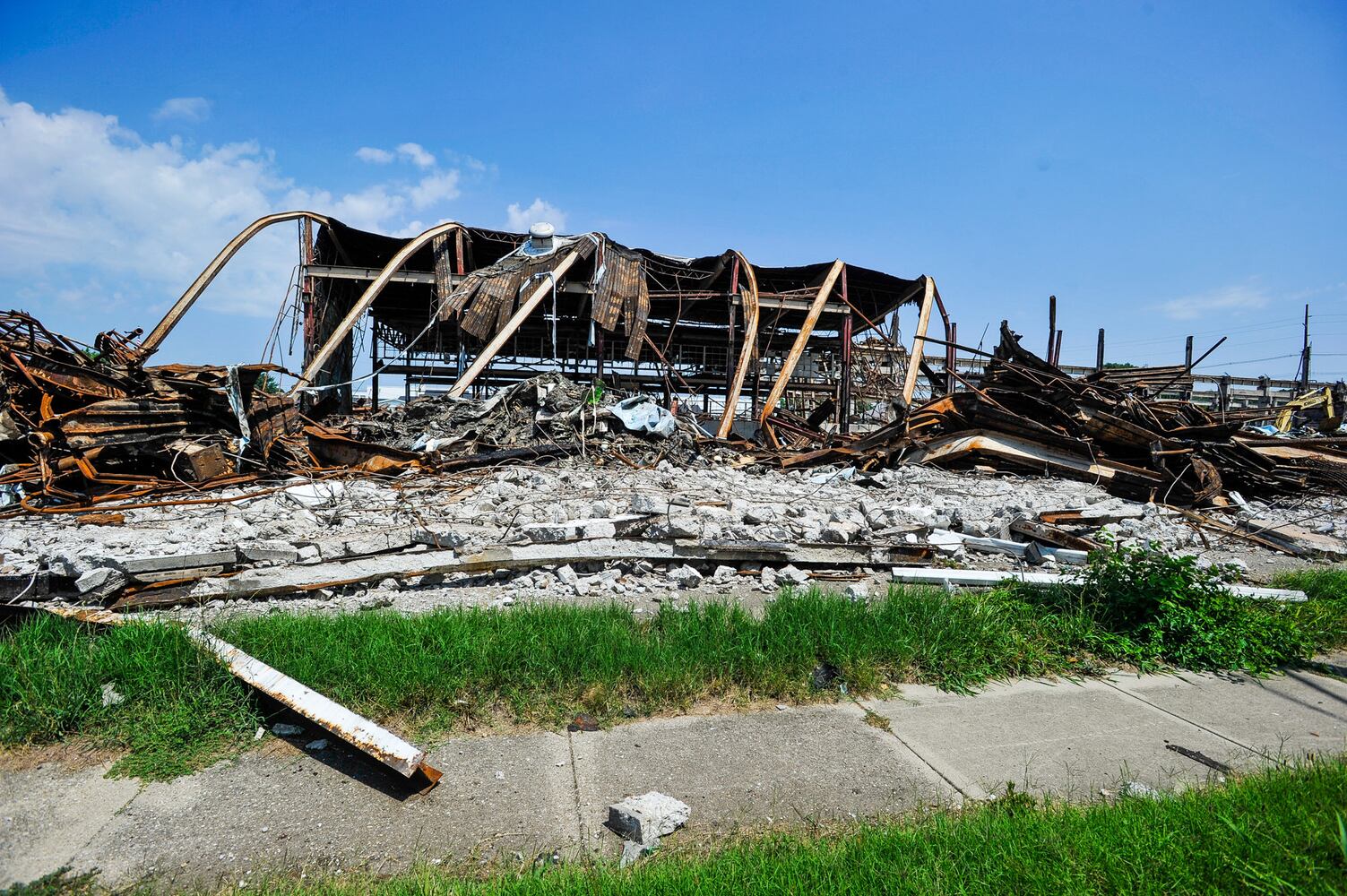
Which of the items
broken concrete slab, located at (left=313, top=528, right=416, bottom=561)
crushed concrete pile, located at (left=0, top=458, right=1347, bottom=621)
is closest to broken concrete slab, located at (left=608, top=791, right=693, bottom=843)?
crushed concrete pile, located at (left=0, top=458, right=1347, bottom=621)

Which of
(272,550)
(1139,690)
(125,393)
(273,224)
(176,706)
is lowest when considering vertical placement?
(1139,690)

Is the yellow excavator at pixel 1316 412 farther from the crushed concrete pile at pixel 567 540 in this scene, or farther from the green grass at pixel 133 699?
the green grass at pixel 133 699

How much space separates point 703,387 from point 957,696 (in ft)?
50.8

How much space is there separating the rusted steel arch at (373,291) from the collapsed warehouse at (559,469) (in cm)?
9

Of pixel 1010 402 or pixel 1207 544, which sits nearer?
pixel 1207 544

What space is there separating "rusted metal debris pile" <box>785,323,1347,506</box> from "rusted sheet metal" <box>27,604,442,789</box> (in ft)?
28.8

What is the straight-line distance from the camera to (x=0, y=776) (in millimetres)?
2631

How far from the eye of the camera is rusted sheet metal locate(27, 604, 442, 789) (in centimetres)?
256

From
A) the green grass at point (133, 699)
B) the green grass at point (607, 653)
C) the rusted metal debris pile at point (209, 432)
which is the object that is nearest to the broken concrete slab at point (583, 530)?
the green grass at point (607, 653)

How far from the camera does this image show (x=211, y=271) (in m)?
12.3

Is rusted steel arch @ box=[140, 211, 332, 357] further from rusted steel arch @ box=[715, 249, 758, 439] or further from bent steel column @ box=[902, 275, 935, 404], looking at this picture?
bent steel column @ box=[902, 275, 935, 404]

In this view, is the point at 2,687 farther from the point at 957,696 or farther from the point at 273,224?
the point at 273,224

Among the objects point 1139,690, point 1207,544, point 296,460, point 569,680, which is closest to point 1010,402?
point 1207,544

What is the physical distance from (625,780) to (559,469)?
279 inches
